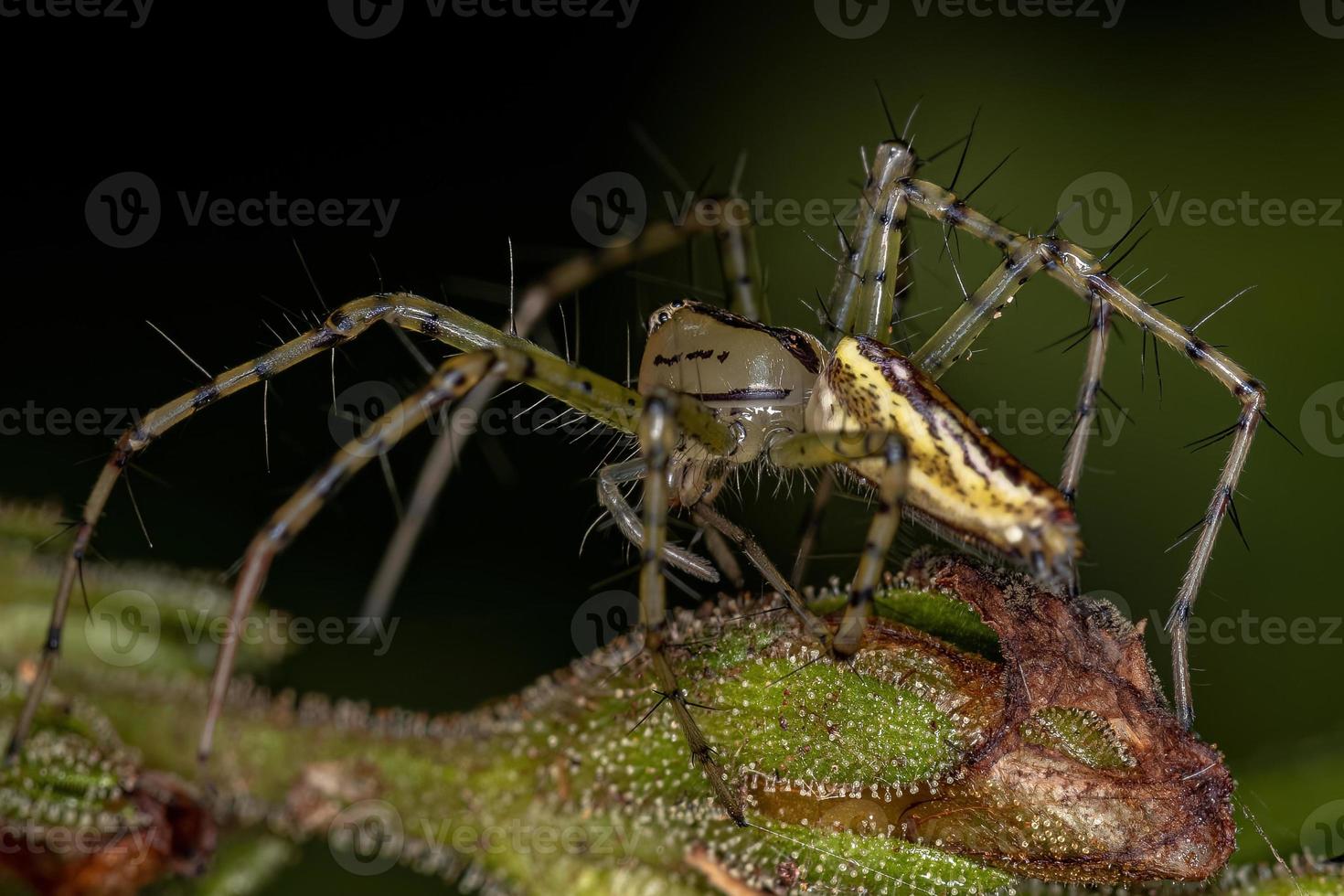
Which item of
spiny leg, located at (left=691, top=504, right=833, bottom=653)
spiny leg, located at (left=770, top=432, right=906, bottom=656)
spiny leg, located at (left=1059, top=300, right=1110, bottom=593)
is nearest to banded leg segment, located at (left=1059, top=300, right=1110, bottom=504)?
spiny leg, located at (left=1059, top=300, right=1110, bottom=593)

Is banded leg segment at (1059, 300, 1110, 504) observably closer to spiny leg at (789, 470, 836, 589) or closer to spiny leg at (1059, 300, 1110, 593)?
spiny leg at (1059, 300, 1110, 593)

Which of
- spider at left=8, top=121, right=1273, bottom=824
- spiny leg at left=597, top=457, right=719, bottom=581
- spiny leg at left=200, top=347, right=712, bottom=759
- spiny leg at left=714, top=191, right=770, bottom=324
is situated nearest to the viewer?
spiny leg at left=200, top=347, right=712, bottom=759

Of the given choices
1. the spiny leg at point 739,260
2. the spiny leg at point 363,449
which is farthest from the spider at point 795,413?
the spiny leg at point 739,260

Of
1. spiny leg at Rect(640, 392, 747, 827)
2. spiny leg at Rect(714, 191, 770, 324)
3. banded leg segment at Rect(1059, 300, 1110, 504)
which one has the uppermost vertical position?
spiny leg at Rect(714, 191, 770, 324)

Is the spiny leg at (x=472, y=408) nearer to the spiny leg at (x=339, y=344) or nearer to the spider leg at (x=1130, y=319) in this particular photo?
the spiny leg at (x=339, y=344)

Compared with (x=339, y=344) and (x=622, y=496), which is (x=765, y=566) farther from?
(x=339, y=344)

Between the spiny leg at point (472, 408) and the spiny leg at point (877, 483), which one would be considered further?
the spiny leg at point (472, 408)

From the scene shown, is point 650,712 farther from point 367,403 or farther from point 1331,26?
point 1331,26

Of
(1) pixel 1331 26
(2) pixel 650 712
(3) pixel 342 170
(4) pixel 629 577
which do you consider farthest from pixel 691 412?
(1) pixel 1331 26
